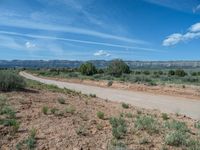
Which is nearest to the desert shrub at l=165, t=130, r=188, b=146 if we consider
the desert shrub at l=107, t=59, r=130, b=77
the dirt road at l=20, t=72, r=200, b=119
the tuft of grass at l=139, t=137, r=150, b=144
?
the tuft of grass at l=139, t=137, r=150, b=144

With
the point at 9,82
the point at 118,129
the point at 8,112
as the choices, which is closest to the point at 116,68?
the point at 9,82

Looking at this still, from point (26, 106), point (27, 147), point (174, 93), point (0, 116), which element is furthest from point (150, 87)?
point (27, 147)

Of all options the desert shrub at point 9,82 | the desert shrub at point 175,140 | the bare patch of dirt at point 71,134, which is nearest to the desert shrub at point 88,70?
the desert shrub at point 9,82

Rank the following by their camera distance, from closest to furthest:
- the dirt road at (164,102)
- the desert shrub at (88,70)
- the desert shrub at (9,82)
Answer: the desert shrub at (9,82) → the dirt road at (164,102) → the desert shrub at (88,70)

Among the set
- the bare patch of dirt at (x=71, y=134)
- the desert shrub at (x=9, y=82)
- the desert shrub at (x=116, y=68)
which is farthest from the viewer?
the desert shrub at (x=116, y=68)

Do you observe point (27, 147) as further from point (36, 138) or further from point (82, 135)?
point (82, 135)

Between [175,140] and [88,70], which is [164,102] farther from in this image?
[88,70]

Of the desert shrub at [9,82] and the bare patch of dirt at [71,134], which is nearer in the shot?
the bare patch of dirt at [71,134]

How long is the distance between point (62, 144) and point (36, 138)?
0.79 metres

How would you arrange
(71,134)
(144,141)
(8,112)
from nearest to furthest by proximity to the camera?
(144,141) < (71,134) < (8,112)

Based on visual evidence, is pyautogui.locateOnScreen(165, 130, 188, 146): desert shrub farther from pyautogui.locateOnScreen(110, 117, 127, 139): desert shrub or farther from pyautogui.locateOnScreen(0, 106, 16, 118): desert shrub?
pyautogui.locateOnScreen(0, 106, 16, 118): desert shrub

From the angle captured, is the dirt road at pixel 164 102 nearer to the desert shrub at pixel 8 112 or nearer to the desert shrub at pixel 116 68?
the desert shrub at pixel 8 112

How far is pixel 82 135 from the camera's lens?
804 centimetres

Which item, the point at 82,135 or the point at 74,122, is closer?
the point at 82,135
